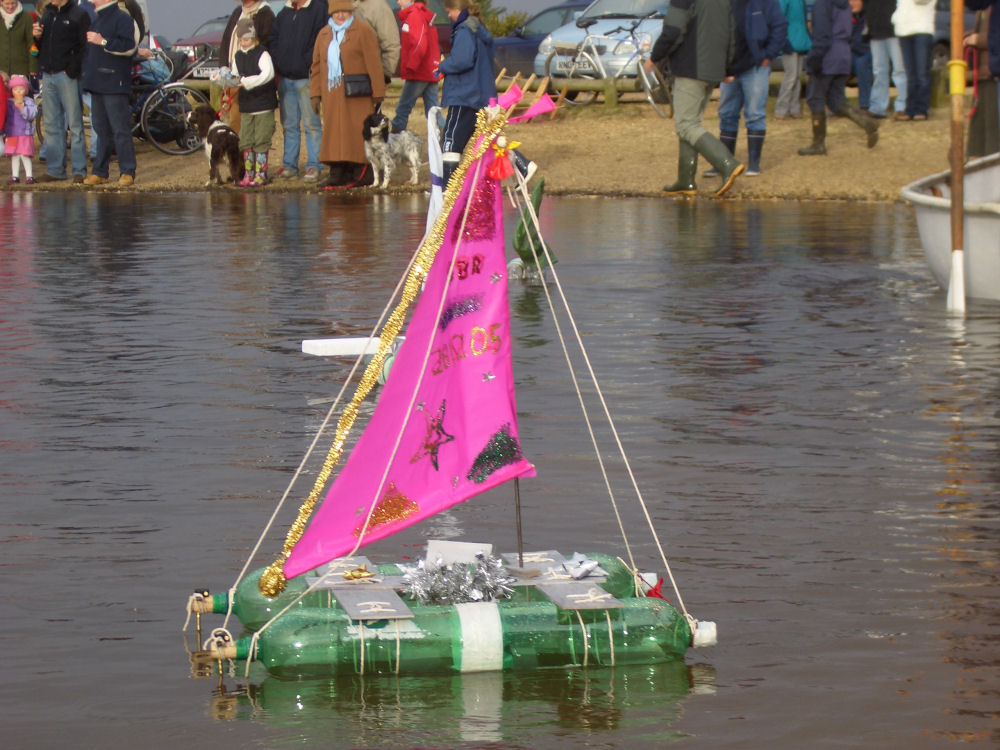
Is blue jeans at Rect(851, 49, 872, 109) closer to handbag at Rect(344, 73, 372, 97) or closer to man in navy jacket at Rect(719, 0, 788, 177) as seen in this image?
man in navy jacket at Rect(719, 0, 788, 177)

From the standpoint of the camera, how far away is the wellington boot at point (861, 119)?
21.4 metres

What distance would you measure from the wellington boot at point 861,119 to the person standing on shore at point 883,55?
1.33 metres

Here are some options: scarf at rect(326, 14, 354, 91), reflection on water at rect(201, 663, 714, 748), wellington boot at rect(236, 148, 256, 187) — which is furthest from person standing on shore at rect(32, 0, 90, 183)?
reflection on water at rect(201, 663, 714, 748)

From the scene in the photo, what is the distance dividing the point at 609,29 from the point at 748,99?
25.7 feet

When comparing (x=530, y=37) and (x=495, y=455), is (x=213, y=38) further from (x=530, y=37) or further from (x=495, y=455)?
(x=495, y=455)

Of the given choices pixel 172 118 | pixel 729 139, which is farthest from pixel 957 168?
pixel 172 118

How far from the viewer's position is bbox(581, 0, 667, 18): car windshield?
27438mm

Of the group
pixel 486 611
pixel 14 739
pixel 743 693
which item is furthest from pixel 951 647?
pixel 14 739

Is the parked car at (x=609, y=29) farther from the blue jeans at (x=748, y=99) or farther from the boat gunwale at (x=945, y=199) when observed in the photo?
the boat gunwale at (x=945, y=199)

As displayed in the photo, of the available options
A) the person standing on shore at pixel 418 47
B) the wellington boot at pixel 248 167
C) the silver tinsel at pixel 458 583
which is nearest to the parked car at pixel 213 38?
the wellington boot at pixel 248 167

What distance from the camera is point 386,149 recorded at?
21.6 meters

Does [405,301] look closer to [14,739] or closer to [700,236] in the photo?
[14,739]

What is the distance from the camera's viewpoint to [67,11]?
71.6 ft

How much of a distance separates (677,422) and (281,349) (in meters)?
2.91
